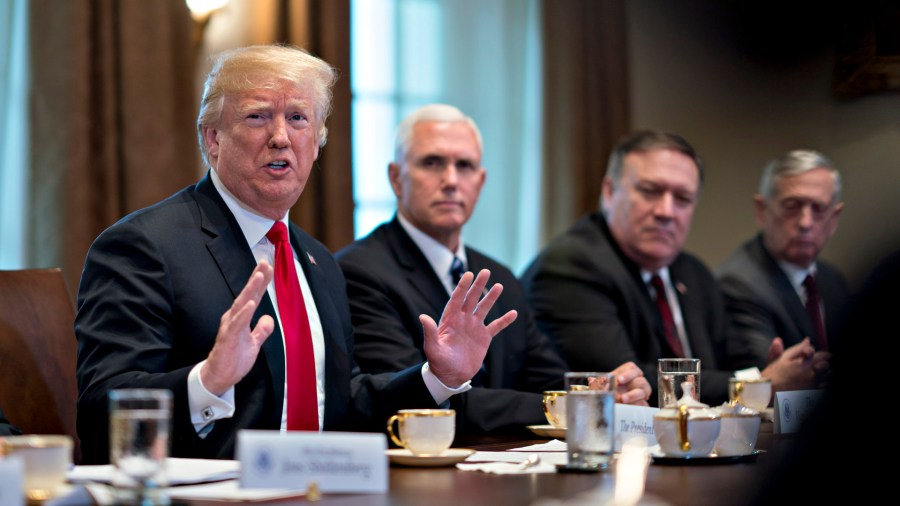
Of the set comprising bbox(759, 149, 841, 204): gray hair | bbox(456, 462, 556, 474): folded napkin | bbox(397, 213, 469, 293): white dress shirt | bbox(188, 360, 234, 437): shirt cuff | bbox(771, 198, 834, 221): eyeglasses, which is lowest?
bbox(456, 462, 556, 474): folded napkin

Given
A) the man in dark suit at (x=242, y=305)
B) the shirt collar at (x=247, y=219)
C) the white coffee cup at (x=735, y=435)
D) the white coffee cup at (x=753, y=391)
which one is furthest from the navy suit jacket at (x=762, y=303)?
the white coffee cup at (x=735, y=435)

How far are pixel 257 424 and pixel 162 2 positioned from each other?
8.72 feet

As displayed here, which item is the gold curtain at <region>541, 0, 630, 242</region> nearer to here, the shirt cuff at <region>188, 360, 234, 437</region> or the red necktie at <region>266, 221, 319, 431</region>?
the red necktie at <region>266, 221, 319, 431</region>

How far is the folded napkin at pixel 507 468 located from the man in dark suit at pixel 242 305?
0.43 meters

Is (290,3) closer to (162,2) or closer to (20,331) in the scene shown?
(162,2)

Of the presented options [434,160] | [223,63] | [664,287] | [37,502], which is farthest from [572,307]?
[37,502]

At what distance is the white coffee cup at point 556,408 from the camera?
2205 mm

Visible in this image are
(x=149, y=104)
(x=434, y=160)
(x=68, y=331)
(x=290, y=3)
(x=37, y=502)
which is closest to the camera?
(x=37, y=502)

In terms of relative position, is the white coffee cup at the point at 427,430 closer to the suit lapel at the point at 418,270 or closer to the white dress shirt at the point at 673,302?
the suit lapel at the point at 418,270

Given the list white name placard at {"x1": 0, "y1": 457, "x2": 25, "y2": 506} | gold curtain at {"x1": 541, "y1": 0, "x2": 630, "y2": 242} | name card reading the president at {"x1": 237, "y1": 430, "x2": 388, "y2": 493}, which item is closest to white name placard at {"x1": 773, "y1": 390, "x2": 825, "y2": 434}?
name card reading the president at {"x1": 237, "y1": 430, "x2": 388, "y2": 493}

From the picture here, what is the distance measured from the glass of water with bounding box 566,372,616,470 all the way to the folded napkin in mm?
51

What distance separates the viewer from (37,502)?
4.27 ft

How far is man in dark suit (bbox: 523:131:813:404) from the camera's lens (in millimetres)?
3791

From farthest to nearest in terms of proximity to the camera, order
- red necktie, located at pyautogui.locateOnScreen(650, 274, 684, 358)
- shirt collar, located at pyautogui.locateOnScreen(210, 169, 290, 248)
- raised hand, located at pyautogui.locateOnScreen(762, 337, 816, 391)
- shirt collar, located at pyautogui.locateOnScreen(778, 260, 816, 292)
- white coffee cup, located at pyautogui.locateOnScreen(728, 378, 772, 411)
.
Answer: shirt collar, located at pyautogui.locateOnScreen(778, 260, 816, 292)
red necktie, located at pyautogui.locateOnScreen(650, 274, 684, 358)
raised hand, located at pyautogui.locateOnScreen(762, 337, 816, 391)
white coffee cup, located at pyautogui.locateOnScreen(728, 378, 772, 411)
shirt collar, located at pyautogui.locateOnScreen(210, 169, 290, 248)
